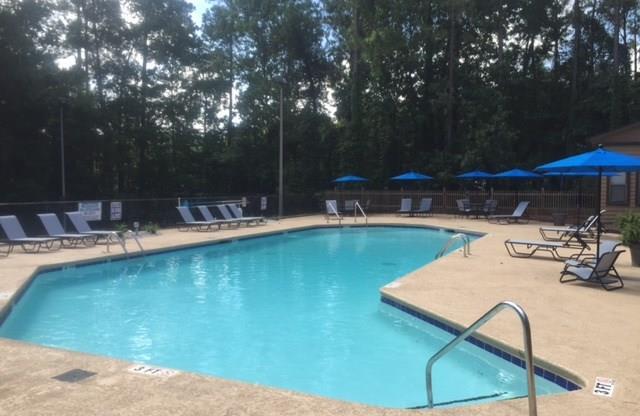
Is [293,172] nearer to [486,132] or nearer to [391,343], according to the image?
[486,132]

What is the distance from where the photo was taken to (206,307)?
7.80m

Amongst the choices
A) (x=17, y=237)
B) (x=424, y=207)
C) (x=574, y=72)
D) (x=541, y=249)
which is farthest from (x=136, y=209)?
(x=574, y=72)

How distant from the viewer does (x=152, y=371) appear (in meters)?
4.08

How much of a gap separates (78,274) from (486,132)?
21526 millimetres

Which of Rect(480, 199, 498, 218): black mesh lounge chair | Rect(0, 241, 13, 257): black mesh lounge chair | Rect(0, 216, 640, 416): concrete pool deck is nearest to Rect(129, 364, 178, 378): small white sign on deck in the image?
Rect(0, 216, 640, 416): concrete pool deck

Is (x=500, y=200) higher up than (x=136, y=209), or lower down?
higher up

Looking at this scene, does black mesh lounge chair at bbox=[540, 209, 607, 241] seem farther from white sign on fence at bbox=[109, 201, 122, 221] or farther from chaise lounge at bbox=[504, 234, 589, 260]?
white sign on fence at bbox=[109, 201, 122, 221]

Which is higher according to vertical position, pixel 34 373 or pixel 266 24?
pixel 266 24

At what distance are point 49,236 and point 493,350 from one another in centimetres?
1158

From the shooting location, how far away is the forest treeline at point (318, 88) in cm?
2586

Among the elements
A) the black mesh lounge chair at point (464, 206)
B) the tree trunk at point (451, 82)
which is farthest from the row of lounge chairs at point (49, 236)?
the tree trunk at point (451, 82)

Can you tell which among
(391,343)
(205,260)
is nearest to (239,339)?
(391,343)

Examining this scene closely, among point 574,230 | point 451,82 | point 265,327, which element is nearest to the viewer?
point 265,327

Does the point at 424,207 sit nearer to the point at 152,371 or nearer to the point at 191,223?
the point at 191,223
